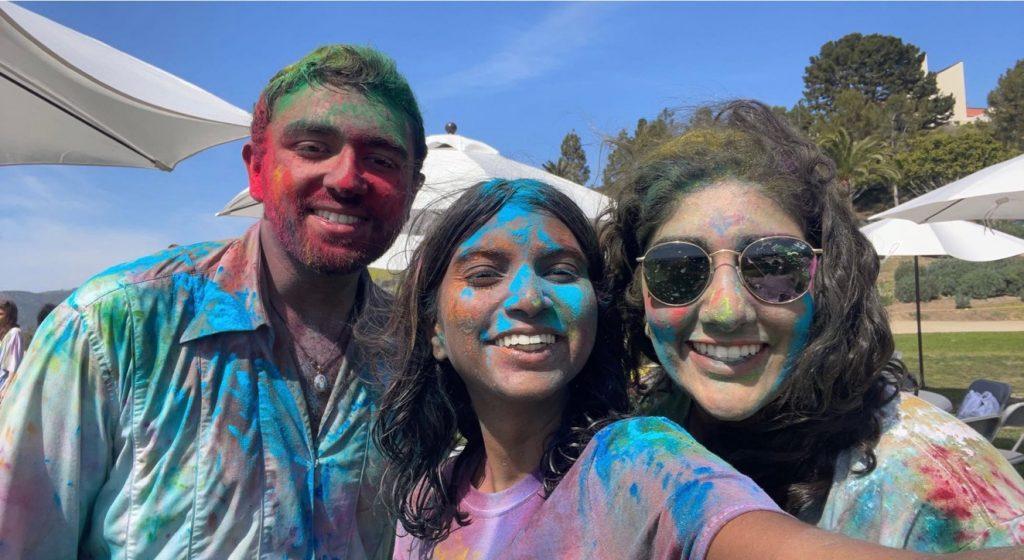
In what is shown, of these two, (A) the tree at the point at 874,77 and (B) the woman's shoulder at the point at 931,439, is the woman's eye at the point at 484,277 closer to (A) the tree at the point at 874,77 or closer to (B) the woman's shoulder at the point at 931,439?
(B) the woman's shoulder at the point at 931,439

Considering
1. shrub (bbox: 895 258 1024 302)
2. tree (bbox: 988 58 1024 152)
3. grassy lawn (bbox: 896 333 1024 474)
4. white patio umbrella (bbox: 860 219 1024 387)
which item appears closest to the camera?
white patio umbrella (bbox: 860 219 1024 387)

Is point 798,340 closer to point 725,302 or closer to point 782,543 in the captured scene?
point 725,302

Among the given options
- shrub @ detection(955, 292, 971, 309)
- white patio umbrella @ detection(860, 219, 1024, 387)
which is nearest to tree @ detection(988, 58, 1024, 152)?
shrub @ detection(955, 292, 971, 309)

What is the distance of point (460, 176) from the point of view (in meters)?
2.47

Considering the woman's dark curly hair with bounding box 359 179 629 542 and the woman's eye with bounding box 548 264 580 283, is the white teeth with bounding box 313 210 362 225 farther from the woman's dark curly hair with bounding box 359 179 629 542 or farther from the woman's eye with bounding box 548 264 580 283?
the woman's eye with bounding box 548 264 580 283

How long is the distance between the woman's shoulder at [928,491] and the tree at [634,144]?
96 centimetres

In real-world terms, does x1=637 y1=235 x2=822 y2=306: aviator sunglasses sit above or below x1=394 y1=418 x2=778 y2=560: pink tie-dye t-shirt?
above

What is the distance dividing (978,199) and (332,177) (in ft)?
20.9

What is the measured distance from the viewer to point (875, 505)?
58.2 inches

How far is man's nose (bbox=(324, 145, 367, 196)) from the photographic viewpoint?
208 centimetres

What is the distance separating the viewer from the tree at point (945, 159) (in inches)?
1512

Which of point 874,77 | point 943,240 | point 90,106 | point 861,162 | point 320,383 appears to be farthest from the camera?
point 874,77

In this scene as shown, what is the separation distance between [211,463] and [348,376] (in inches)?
18.0

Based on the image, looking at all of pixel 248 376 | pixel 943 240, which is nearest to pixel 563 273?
pixel 248 376
